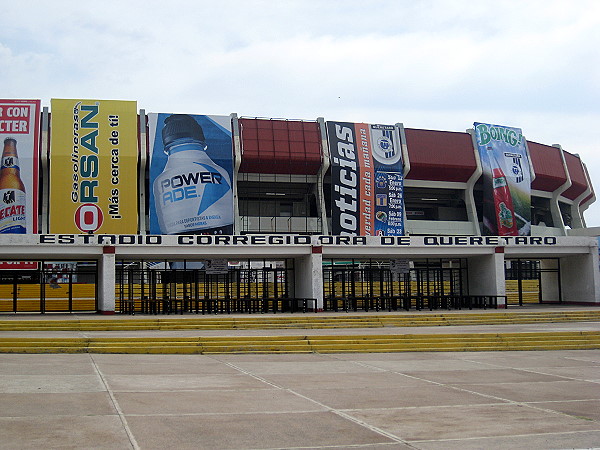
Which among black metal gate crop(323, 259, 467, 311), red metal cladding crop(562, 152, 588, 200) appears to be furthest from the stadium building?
red metal cladding crop(562, 152, 588, 200)

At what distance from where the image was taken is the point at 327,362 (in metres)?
17.4

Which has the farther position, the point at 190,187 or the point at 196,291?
the point at 190,187

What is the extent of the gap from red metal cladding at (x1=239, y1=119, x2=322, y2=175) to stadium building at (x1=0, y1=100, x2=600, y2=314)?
0.11 metres

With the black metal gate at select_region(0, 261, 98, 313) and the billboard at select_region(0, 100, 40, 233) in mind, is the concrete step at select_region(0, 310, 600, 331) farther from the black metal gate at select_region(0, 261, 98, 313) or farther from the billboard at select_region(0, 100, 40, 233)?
the billboard at select_region(0, 100, 40, 233)

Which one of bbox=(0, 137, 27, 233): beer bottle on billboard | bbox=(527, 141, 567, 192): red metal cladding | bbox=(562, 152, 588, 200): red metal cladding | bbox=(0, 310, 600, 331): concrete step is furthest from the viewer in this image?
bbox=(562, 152, 588, 200): red metal cladding

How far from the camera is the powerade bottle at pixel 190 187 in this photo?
4753 cm

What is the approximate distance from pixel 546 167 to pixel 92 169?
121 ft

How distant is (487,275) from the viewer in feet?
122

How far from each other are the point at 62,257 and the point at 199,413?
25430mm

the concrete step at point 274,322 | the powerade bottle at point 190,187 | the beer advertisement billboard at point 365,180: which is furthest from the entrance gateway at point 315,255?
the beer advertisement billboard at point 365,180

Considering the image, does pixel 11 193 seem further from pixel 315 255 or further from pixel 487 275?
pixel 487 275

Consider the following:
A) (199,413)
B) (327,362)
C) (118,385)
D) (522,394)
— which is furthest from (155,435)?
(327,362)

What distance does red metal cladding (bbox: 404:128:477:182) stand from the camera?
5403 cm

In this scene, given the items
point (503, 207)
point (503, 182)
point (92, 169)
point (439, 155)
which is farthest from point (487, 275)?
point (92, 169)
